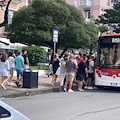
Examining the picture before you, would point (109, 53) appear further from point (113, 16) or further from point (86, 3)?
point (86, 3)

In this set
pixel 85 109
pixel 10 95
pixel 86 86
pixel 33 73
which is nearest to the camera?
pixel 85 109

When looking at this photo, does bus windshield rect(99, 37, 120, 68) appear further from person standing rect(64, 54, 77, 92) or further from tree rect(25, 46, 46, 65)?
tree rect(25, 46, 46, 65)

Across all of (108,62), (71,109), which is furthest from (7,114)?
(108,62)

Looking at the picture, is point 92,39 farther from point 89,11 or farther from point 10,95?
point 89,11

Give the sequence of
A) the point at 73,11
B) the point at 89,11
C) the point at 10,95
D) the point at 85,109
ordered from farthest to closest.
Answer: the point at 89,11, the point at 73,11, the point at 10,95, the point at 85,109

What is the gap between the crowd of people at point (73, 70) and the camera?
1441 centimetres

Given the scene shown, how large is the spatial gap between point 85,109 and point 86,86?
6.53m

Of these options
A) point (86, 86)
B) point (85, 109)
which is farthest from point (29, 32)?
point (85, 109)

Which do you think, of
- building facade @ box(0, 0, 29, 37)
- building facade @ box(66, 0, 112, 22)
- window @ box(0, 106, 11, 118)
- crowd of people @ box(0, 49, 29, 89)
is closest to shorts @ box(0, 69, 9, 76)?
crowd of people @ box(0, 49, 29, 89)

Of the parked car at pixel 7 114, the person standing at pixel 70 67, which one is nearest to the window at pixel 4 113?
the parked car at pixel 7 114

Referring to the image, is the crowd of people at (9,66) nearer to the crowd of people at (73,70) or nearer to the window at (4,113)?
the crowd of people at (73,70)

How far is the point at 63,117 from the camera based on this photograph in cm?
841

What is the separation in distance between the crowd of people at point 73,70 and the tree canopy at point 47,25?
22.6ft

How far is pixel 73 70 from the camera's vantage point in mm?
14422
